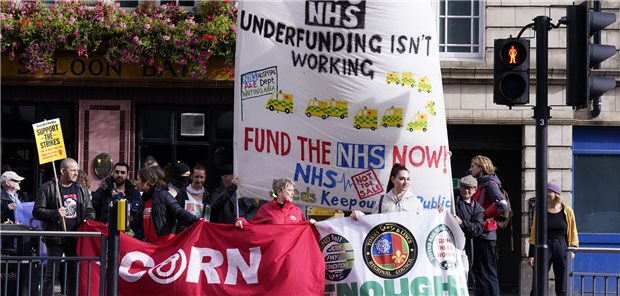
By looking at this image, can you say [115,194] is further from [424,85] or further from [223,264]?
[424,85]

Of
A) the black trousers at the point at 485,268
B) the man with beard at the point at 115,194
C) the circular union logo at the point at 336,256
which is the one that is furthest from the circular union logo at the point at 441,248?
the man with beard at the point at 115,194

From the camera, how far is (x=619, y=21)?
776 inches

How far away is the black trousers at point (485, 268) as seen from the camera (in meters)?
14.2

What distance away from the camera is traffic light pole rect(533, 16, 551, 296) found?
1167 centimetres

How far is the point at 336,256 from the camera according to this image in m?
11.9

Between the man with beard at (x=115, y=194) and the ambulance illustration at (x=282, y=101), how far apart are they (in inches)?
107

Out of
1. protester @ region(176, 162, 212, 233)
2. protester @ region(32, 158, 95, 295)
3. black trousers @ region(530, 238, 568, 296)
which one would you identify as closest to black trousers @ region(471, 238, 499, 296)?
black trousers @ region(530, 238, 568, 296)

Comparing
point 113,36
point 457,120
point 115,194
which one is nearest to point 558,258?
point 115,194

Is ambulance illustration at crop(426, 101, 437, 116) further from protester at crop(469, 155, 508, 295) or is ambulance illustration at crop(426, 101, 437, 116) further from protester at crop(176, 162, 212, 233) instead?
protester at crop(176, 162, 212, 233)

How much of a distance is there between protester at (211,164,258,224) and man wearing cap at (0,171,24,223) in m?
3.32

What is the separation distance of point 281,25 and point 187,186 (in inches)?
85.7

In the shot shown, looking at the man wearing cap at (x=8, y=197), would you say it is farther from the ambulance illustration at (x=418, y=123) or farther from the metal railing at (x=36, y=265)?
the ambulance illustration at (x=418, y=123)

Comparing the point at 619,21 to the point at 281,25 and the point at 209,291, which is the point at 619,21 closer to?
the point at 281,25

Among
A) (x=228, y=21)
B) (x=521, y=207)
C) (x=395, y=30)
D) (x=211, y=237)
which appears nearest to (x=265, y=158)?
(x=211, y=237)
